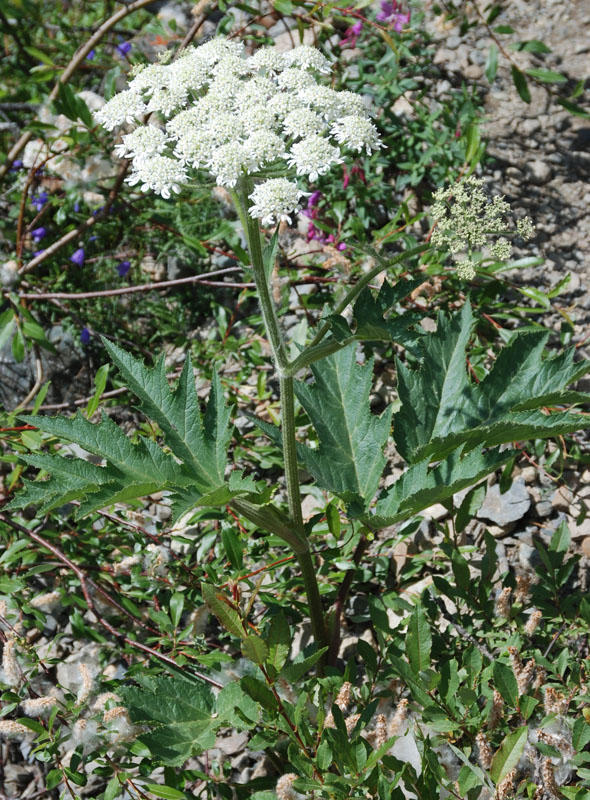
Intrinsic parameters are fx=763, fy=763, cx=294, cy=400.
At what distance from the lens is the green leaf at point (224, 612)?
5.98 feet

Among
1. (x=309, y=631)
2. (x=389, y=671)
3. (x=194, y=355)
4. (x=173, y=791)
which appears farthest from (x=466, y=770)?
(x=194, y=355)

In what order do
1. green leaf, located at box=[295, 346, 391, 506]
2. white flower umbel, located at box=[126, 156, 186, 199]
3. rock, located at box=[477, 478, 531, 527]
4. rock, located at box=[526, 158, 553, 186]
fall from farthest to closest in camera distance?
rock, located at box=[526, 158, 553, 186] < rock, located at box=[477, 478, 531, 527] < green leaf, located at box=[295, 346, 391, 506] < white flower umbel, located at box=[126, 156, 186, 199]

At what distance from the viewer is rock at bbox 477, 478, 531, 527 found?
8.41ft

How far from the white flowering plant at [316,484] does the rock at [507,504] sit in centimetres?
35

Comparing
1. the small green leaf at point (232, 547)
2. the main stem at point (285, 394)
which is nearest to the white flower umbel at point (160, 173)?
the main stem at point (285, 394)

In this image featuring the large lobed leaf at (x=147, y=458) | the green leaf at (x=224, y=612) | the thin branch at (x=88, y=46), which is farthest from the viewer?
the thin branch at (x=88, y=46)

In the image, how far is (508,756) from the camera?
169 cm

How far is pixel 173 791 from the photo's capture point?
1819 millimetres

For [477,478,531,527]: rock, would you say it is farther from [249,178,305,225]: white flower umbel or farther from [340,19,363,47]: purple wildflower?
[340,19,363,47]: purple wildflower

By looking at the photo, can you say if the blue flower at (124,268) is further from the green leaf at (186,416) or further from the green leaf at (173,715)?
the green leaf at (173,715)

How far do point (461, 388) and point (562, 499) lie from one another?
2.88ft

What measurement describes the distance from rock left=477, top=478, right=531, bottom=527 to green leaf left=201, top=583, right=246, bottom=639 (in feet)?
3.51

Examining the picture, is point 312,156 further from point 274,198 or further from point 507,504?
point 507,504

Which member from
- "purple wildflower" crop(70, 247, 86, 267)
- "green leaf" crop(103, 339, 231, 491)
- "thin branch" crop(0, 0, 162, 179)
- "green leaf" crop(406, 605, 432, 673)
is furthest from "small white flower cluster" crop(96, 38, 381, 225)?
"purple wildflower" crop(70, 247, 86, 267)
